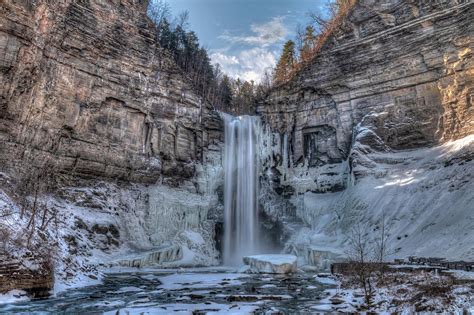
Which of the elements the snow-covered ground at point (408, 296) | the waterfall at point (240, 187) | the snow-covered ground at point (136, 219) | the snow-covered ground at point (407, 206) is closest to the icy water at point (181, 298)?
the snow-covered ground at point (408, 296)

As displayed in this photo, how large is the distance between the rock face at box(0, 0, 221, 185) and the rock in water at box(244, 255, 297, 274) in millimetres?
12840

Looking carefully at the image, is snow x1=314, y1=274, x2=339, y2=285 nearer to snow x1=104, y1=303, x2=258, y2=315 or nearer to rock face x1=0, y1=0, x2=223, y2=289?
snow x1=104, y1=303, x2=258, y2=315

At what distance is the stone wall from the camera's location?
24.1m

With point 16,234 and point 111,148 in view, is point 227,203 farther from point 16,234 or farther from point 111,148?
point 16,234

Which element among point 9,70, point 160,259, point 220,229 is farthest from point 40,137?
point 220,229

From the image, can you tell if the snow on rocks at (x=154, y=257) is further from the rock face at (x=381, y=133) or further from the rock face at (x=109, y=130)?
the rock face at (x=381, y=133)

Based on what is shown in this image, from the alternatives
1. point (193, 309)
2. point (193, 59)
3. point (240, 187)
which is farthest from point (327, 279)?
point (193, 59)

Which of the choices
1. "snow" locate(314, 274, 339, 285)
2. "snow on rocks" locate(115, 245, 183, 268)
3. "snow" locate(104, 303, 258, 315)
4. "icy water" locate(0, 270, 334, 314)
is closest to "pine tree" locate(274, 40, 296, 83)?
"snow on rocks" locate(115, 245, 183, 268)

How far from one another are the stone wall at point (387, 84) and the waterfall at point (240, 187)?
245 centimetres

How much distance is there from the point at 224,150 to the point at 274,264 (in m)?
15.8

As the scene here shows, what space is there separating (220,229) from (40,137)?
14.9 m

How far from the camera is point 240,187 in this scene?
3225cm

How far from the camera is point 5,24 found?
816 inches

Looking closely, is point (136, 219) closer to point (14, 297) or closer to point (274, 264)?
point (274, 264)
